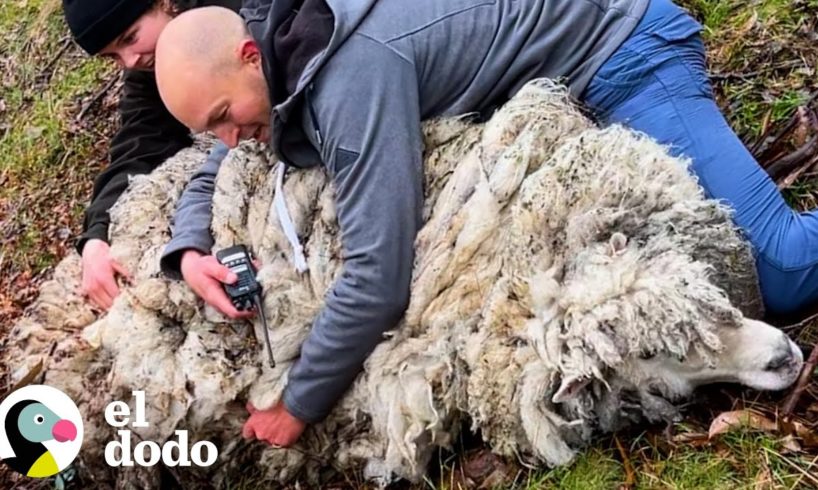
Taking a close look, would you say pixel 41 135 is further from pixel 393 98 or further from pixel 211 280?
pixel 393 98

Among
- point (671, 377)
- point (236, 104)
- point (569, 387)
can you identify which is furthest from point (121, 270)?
point (671, 377)

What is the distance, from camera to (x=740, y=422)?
103 inches

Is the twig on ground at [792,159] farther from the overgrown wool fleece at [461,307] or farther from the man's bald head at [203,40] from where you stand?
the man's bald head at [203,40]

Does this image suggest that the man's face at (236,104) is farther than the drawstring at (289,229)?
No

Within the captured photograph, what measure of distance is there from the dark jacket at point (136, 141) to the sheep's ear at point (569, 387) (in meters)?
1.88

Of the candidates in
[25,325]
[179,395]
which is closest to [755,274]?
[179,395]

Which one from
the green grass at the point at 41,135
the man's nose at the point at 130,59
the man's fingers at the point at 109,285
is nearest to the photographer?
the man's fingers at the point at 109,285

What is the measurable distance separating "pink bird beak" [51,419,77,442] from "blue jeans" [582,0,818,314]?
1973mm

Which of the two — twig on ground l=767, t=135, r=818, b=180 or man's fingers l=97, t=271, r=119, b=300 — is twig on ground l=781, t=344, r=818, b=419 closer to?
twig on ground l=767, t=135, r=818, b=180

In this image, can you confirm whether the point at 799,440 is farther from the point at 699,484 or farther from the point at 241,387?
the point at 241,387

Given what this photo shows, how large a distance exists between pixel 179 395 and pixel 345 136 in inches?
40.1

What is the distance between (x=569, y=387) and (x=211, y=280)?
1.18 m

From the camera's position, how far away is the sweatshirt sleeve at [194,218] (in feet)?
10.6

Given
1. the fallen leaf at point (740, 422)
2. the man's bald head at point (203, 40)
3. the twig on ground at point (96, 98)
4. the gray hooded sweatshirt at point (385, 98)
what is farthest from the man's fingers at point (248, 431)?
the twig on ground at point (96, 98)
